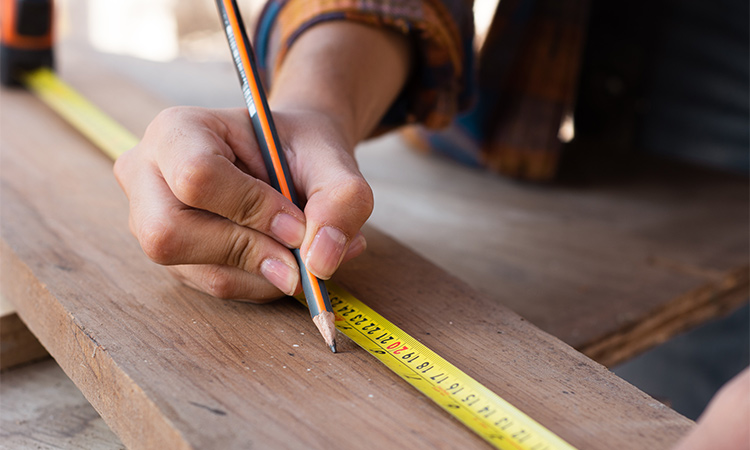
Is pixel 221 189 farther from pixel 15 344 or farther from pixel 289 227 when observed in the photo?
pixel 15 344

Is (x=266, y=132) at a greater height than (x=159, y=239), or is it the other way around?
(x=266, y=132)

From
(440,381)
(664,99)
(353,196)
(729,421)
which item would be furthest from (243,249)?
(664,99)

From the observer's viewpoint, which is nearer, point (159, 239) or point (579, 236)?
point (159, 239)

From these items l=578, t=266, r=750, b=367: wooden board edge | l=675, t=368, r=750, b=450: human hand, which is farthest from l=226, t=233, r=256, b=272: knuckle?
l=578, t=266, r=750, b=367: wooden board edge

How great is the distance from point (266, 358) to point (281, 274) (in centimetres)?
10

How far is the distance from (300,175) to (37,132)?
2.63ft

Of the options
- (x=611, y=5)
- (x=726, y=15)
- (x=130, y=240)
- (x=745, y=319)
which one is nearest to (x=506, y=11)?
(x=611, y=5)

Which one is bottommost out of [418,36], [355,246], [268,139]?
[355,246]

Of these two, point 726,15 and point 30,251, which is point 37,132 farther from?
point 726,15

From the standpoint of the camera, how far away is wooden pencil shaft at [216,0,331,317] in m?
0.70

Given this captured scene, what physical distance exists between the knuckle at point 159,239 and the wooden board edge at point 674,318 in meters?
0.65

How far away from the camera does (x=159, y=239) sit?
0.70m

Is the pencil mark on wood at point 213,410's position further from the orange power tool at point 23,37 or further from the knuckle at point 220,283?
the orange power tool at point 23,37

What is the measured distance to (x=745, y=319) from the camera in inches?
69.6
